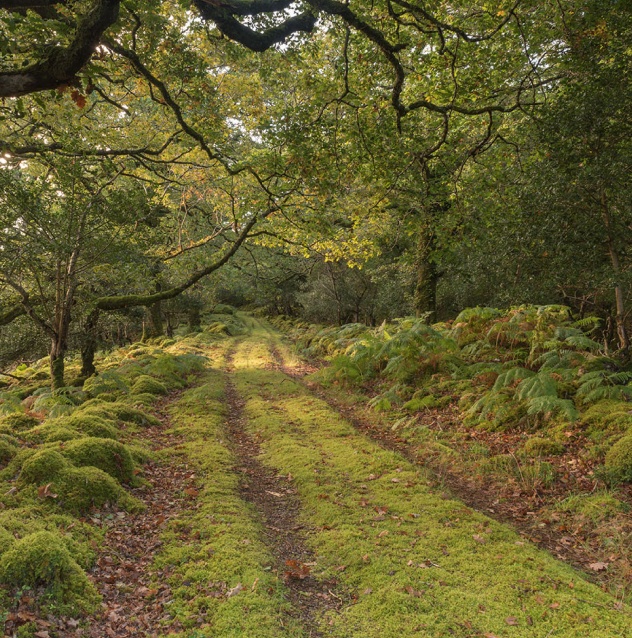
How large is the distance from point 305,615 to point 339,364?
10.1 metres

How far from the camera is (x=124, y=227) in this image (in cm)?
1153

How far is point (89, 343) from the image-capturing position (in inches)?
579

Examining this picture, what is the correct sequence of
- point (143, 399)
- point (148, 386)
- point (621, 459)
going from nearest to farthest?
1. point (621, 459)
2. point (143, 399)
3. point (148, 386)

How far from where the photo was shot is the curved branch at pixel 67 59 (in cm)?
396

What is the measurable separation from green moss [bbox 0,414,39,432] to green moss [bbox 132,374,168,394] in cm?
351

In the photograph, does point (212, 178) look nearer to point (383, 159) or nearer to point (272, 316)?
point (383, 159)

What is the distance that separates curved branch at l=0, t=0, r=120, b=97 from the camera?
3957mm

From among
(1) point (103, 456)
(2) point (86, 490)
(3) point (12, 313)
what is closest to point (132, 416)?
(1) point (103, 456)

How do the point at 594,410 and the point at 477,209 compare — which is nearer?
the point at 594,410

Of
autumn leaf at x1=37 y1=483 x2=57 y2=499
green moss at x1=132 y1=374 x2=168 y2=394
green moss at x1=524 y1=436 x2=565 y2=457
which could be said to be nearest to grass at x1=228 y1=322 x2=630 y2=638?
green moss at x1=524 y1=436 x2=565 y2=457

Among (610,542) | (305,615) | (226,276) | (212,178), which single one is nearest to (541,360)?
(610,542)

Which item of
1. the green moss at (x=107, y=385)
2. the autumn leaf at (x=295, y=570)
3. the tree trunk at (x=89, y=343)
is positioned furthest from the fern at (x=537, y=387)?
the tree trunk at (x=89, y=343)

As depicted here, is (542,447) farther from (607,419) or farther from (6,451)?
(6,451)

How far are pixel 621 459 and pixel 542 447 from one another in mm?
1282
